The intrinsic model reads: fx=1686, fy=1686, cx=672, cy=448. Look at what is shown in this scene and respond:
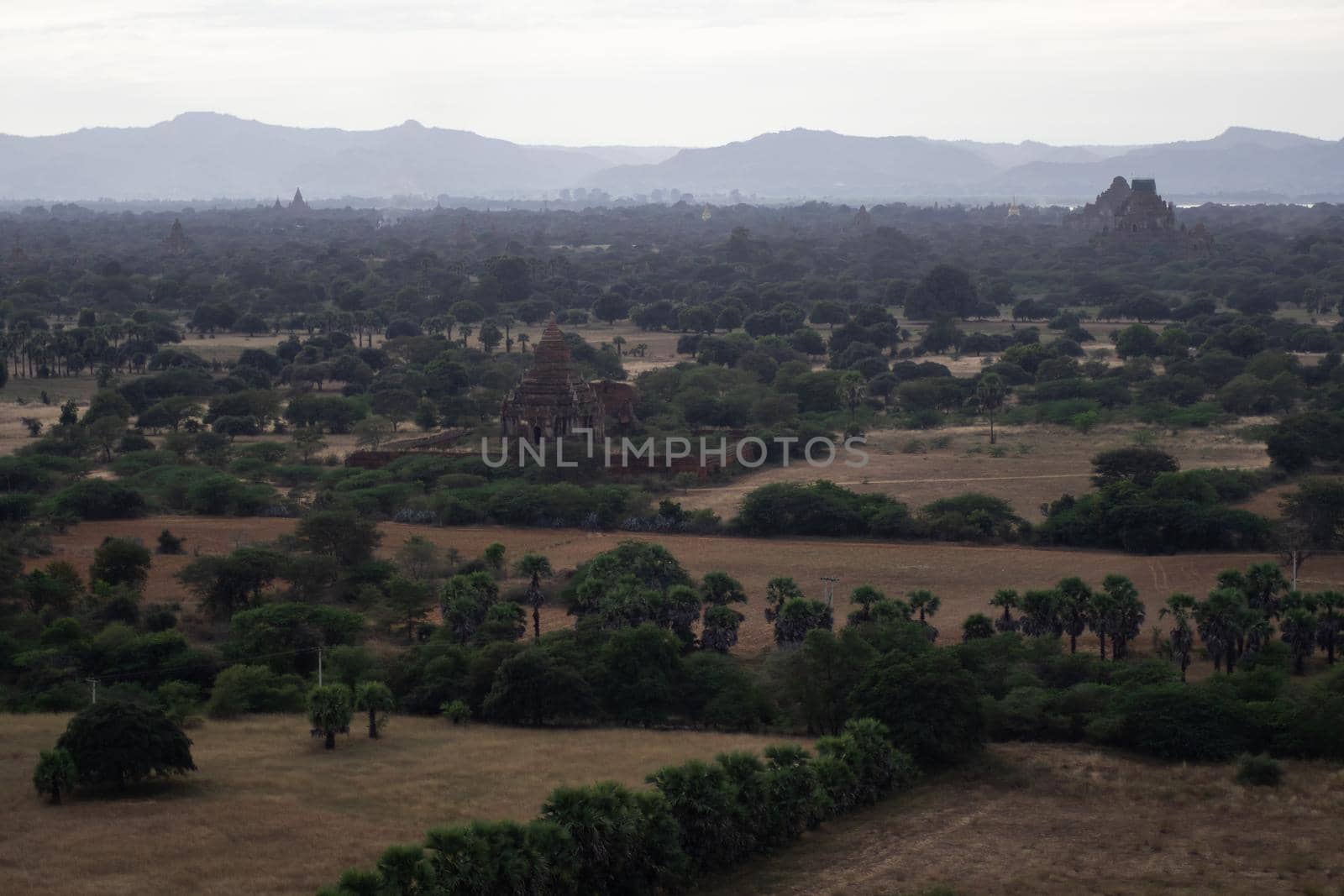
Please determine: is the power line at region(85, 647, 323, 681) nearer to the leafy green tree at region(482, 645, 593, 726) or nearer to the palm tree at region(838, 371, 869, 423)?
the leafy green tree at region(482, 645, 593, 726)

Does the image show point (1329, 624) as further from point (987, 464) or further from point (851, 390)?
point (851, 390)

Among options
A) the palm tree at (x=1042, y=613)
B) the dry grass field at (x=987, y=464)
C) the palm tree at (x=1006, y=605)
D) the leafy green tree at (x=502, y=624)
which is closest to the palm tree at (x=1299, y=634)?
the palm tree at (x=1042, y=613)

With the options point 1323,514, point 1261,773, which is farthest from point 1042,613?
point 1323,514

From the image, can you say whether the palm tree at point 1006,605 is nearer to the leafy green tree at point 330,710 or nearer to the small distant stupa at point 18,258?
the leafy green tree at point 330,710

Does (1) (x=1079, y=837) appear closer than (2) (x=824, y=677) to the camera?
Yes

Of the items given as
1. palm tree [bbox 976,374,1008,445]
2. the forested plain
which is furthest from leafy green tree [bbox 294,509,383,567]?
Answer: palm tree [bbox 976,374,1008,445]

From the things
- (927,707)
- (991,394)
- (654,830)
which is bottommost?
(654,830)
